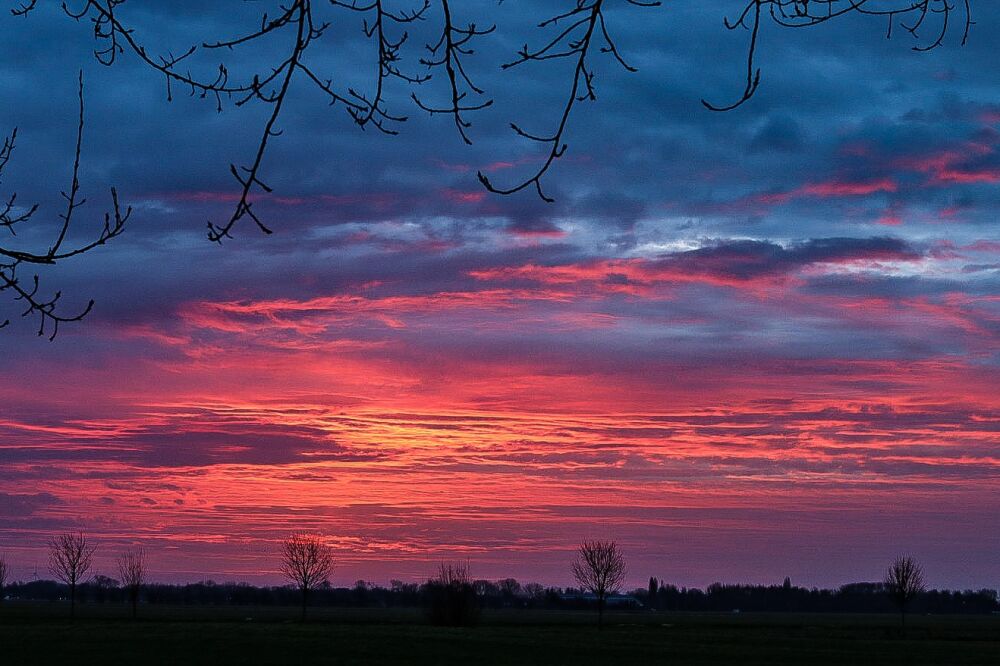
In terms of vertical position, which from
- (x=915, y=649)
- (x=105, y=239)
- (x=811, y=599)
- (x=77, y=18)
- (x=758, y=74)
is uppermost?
(x=77, y=18)

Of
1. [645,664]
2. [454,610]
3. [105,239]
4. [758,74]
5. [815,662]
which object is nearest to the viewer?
[758,74]

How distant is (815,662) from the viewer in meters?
40.7

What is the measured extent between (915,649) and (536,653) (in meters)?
18.4

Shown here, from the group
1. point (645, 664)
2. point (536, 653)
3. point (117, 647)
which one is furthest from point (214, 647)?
point (645, 664)

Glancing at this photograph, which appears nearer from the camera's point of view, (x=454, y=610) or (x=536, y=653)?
(x=536, y=653)

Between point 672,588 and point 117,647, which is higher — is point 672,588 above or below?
below

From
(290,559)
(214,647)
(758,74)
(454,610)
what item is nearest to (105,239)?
(758,74)

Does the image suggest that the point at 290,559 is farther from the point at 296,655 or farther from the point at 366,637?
the point at 296,655

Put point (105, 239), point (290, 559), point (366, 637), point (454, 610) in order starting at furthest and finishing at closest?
1. point (290, 559)
2. point (454, 610)
3. point (366, 637)
4. point (105, 239)

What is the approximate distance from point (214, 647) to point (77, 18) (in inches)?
1595

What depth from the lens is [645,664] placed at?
38250mm

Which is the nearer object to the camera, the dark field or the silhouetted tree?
the dark field

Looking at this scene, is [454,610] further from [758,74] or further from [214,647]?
[758,74]

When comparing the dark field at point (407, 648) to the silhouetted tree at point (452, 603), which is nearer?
the dark field at point (407, 648)
